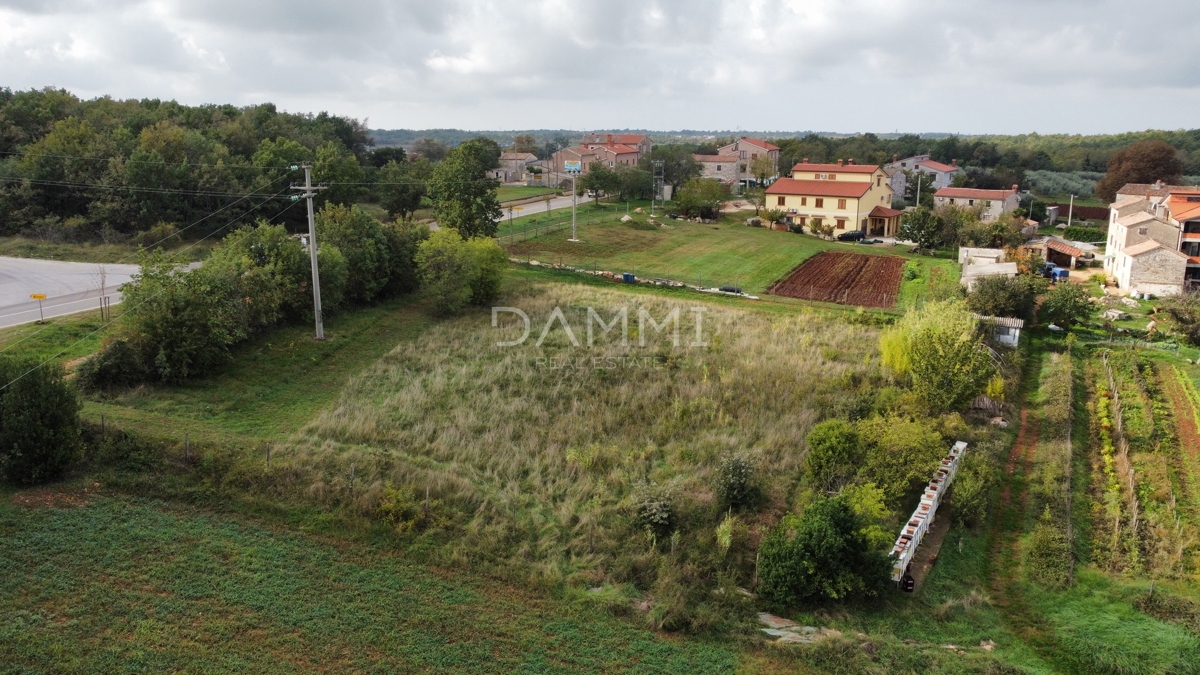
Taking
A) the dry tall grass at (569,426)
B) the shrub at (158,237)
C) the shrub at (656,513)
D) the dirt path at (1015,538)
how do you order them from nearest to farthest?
the dirt path at (1015,538)
the shrub at (656,513)
the dry tall grass at (569,426)
the shrub at (158,237)

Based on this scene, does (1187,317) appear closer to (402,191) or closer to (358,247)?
(358,247)

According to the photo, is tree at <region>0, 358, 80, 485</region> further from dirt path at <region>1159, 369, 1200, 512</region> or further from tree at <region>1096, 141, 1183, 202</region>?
tree at <region>1096, 141, 1183, 202</region>

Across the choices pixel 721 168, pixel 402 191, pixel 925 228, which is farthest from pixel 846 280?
pixel 721 168

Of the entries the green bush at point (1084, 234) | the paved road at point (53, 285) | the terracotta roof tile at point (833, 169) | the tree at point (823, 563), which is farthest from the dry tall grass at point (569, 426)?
the green bush at point (1084, 234)

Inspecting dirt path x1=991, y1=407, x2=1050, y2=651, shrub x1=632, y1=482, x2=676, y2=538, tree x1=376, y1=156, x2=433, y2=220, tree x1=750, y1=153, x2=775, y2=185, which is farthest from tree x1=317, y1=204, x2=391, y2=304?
tree x1=750, y1=153, x2=775, y2=185

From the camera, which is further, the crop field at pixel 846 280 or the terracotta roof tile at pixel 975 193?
the terracotta roof tile at pixel 975 193

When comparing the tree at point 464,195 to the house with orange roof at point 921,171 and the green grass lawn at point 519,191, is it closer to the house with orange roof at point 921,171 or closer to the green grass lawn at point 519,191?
the green grass lawn at point 519,191

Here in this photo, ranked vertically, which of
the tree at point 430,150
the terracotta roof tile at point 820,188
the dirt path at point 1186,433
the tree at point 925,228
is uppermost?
the tree at point 430,150

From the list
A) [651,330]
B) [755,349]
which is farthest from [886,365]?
[651,330]
